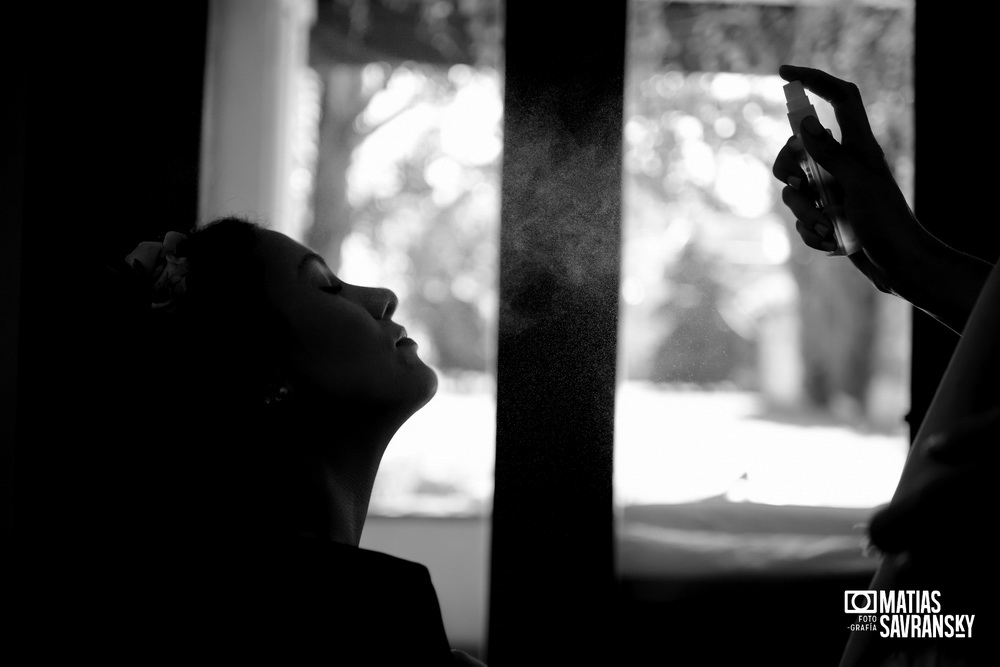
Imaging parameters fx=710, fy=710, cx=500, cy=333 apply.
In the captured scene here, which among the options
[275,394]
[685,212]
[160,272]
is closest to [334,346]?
[275,394]

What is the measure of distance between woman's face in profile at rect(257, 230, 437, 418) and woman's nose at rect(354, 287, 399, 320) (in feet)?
0.04

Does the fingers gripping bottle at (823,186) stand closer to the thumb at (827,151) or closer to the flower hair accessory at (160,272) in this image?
the thumb at (827,151)

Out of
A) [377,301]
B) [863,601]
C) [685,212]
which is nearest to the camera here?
[863,601]

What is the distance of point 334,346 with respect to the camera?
27.4 inches

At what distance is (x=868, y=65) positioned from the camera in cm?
87

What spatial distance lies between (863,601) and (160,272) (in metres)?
0.70

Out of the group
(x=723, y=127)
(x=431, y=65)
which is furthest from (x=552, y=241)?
(x=431, y=65)

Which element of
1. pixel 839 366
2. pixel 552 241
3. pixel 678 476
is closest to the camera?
pixel 552 241

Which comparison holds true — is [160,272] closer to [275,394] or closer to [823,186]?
[275,394]

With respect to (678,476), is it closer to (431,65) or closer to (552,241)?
(552,241)

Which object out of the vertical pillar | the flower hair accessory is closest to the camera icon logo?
the vertical pillar

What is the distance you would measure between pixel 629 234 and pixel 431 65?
45 centimetres

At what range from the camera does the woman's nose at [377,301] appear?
0.74 m

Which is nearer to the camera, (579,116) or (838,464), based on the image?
(579,116)
